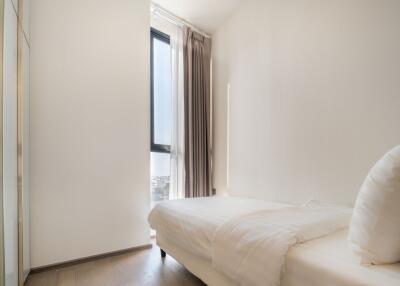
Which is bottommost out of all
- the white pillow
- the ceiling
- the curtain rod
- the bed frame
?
the bed frame

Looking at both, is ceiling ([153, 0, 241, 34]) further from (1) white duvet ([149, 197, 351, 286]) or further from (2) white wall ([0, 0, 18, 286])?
(1) white duvet ([149, 197, 351, 286])

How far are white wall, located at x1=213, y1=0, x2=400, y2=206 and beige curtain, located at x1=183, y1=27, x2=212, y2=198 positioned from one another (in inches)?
11.8

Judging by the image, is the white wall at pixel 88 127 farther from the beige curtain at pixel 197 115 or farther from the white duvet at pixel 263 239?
the white duvet at pixel 263 239

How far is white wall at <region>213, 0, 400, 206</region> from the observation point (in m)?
1.79

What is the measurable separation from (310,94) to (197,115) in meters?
1.49

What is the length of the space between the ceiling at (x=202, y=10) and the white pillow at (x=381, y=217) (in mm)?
2766

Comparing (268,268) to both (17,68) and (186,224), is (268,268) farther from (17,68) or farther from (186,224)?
(17,68)

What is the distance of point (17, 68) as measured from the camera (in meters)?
1.68

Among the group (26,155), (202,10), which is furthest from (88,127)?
(202,10)

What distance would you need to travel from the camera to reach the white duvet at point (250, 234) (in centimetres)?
119

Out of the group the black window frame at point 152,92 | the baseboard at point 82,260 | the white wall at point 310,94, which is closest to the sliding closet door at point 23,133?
the baseboard at point 82,260

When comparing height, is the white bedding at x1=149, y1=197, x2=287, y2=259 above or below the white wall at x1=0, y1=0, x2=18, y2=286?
below

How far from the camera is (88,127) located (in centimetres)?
238

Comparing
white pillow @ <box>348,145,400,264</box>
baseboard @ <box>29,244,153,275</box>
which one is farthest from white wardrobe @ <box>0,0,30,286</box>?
white pillow @ <box>348,145,400,264</box>
